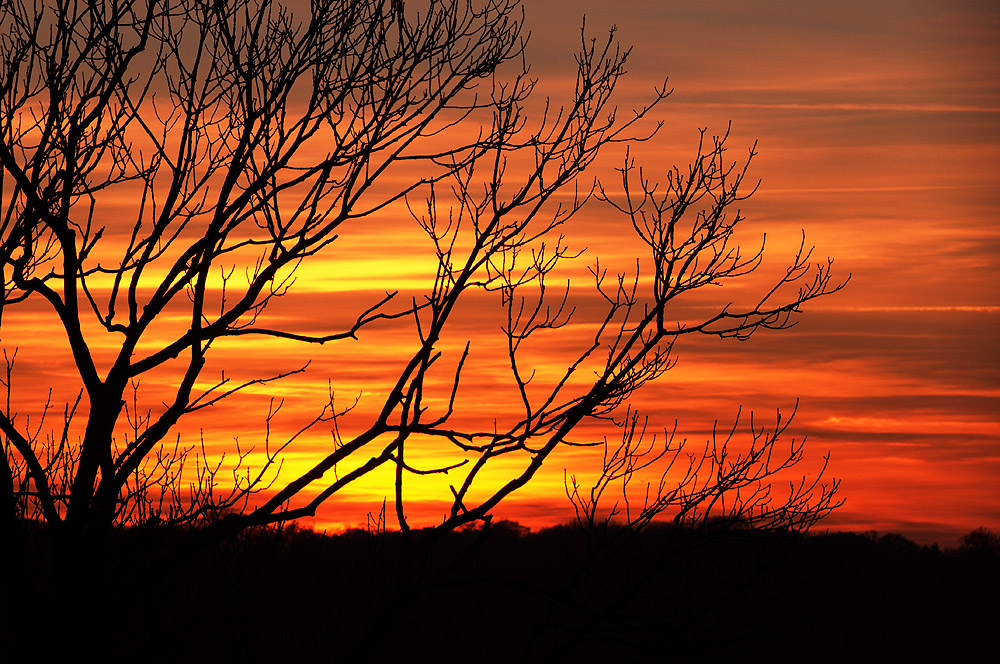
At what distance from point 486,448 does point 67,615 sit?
2623mm

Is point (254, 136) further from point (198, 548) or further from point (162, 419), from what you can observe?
point (198, 548)

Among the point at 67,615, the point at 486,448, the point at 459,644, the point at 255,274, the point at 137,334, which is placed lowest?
the point at 459,644

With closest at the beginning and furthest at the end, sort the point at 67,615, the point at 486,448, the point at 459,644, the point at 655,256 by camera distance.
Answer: the point at 67,615 < the point at 486,448 < the point at 655,256 < the point at 459,644

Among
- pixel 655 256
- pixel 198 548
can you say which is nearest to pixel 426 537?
pixel 198 548

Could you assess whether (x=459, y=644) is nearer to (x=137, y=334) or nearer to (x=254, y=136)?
(x=137, y=334)

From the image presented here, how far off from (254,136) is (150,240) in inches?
34.1

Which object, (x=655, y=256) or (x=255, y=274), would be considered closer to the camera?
(x=255, y=274)

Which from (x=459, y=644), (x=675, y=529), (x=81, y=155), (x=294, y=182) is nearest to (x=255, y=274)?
(x=294, y=182)

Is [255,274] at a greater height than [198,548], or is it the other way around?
[255,274]

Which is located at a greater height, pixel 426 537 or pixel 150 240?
pixel 150 240

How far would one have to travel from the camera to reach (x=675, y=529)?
24.8 ft

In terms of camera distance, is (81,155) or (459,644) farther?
(459,644)

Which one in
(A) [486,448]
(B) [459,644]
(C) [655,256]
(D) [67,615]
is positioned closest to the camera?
(D) [67,615]

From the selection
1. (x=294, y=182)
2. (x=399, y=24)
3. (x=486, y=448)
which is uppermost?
(x=399, y=24)
